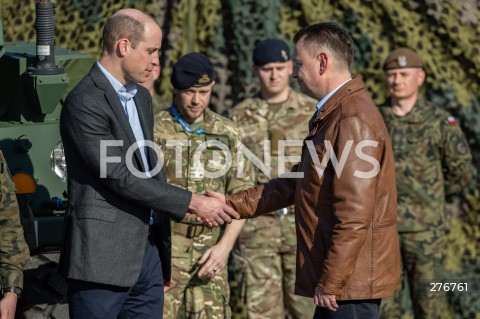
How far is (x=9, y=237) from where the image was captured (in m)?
6.54

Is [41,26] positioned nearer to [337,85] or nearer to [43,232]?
[43,232]

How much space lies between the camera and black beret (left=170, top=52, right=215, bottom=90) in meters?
8.21

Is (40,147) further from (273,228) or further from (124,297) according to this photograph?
(273,228)

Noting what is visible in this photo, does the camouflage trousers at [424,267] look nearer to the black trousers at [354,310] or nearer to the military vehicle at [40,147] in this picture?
the military vehicle at [40,147]

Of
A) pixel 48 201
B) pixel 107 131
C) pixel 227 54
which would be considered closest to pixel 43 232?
pixel 48 201

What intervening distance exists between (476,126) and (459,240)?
90 cm

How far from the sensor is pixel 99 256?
6.64 m

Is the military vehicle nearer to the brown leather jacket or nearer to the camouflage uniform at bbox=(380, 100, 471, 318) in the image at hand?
the brown leather jacket

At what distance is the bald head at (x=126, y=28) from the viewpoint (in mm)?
6734

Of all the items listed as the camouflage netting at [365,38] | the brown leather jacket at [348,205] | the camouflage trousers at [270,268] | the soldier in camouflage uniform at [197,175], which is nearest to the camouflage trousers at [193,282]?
the soldier in camouflage uniform at [197,175]

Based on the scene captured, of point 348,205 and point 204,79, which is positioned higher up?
point 204,79

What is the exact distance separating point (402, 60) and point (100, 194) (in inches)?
138

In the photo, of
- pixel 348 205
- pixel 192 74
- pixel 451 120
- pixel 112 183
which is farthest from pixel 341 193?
pixel 451 120

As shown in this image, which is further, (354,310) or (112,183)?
(112,183)
